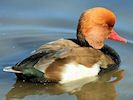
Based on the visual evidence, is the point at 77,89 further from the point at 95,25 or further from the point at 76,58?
the point at 95,25

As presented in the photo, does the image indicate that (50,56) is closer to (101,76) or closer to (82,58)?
(82,58)

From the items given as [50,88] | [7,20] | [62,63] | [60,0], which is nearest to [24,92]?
[50,88]

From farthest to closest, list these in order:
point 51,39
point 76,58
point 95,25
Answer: point 51,39 → point 95,25 → point 76,58

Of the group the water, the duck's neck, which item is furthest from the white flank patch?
the duck's neck

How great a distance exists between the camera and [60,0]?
7.32m

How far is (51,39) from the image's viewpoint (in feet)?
19.9

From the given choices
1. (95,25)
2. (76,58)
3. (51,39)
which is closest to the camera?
(76,58)

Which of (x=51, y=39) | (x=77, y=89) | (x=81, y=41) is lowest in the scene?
(x=77, y=89)

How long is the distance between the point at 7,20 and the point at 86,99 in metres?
3.18

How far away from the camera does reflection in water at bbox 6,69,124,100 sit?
434 cm

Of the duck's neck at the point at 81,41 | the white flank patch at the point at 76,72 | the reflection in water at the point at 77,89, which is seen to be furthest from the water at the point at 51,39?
the duck's neck at the point at 81,41

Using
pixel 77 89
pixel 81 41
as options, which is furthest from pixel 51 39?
pixel 77 89

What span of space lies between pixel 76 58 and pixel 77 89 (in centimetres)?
46

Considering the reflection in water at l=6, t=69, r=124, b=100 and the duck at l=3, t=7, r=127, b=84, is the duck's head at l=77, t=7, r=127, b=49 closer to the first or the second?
the duck at l=3, t=7, r=127, b=84
